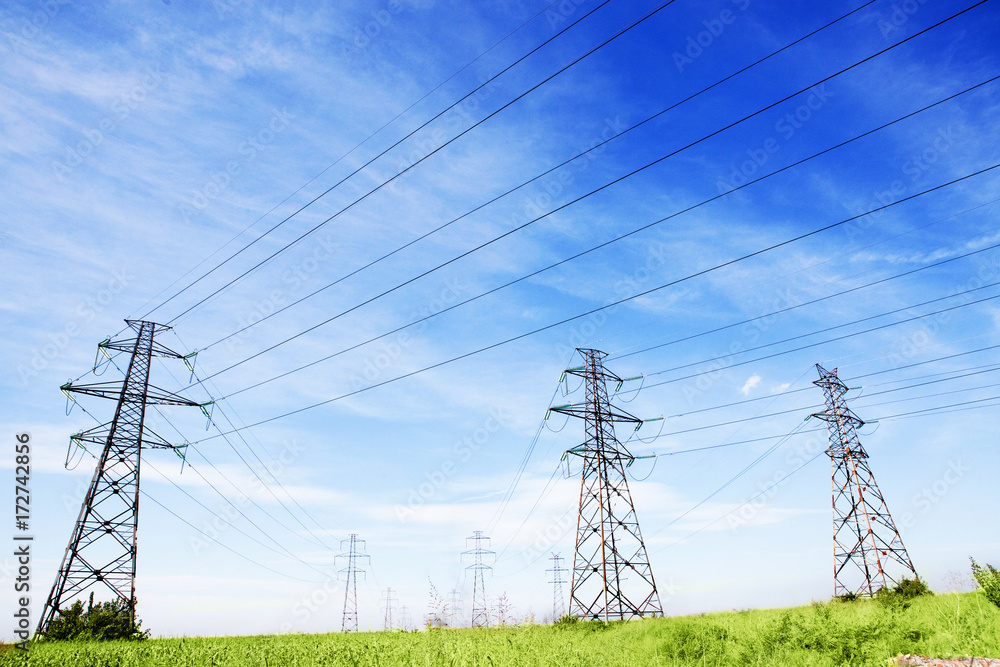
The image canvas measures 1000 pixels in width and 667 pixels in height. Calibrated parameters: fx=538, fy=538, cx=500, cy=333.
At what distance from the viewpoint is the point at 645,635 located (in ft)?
54.1

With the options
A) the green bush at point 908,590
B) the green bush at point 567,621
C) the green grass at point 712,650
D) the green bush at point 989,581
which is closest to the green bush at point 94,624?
the green grass at point 712,650

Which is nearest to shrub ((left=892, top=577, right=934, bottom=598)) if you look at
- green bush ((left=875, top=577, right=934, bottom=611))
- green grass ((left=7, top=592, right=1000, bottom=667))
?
green bush ((left=875, top=577, right=934, bottom=611))

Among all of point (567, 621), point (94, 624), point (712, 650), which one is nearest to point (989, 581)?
point (712, 650)

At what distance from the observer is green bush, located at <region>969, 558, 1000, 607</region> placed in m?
12.8

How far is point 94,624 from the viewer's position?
72.3ft

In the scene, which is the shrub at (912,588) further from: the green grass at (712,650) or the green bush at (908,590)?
the green grass at (712,650)

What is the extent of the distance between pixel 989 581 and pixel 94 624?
3037cm

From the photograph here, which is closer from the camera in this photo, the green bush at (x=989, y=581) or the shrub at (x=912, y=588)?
the green bush at (x=989, y=581)

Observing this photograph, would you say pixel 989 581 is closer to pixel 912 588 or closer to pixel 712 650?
pixel 712 650

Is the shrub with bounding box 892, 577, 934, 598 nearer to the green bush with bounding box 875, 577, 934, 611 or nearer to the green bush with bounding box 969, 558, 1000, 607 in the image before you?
the green bush with bounding box 875, 577, 934, 611

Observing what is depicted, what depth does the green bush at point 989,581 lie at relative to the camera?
1278cm

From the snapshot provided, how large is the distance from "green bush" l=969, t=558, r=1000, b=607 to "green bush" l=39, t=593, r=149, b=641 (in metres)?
28.4

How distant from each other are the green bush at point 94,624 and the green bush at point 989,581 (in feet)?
93.2

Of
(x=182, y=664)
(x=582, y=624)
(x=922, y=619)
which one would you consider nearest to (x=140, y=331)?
(x=182, y=664)
